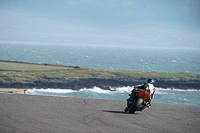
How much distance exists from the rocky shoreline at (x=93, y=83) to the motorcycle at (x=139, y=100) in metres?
47.5

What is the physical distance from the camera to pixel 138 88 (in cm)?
1374

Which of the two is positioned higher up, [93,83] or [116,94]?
[93,83]

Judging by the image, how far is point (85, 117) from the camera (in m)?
11.9

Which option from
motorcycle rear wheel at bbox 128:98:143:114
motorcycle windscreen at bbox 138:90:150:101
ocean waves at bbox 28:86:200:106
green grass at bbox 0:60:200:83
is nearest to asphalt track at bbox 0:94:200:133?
motorcycle rear wheel at bbox 128:98:143:114

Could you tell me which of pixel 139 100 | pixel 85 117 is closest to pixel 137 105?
pixel 139 100

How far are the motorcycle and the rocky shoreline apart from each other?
47454mm

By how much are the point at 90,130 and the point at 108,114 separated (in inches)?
121

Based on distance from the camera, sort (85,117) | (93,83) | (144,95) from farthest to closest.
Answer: (93,83), (144,95), (85,117)

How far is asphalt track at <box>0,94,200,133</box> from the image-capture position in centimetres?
1006

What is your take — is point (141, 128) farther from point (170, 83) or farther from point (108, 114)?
point (170, 83)

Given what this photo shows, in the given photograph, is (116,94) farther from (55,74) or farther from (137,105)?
(137,105)

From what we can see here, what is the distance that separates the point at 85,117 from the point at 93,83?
177 ft

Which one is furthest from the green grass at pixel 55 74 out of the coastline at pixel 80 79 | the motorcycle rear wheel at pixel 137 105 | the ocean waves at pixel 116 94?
the motorcycle rear wheel at pixel 137 105

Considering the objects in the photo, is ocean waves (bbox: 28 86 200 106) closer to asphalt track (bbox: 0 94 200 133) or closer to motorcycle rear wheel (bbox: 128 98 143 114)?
asphalt track (bbox: 0 94 200 133)
